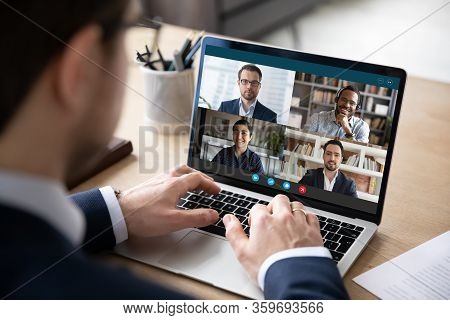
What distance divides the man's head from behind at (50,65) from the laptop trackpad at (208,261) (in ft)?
1.11

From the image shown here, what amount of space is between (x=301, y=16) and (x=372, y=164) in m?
3.07

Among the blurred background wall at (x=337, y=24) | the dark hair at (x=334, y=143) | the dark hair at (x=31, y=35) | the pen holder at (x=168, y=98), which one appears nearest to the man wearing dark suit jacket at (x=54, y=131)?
the dark hair at (x=31, y=35)

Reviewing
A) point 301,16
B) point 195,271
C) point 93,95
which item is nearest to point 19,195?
point 93,95

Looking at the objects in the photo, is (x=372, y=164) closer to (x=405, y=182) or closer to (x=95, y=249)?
(x=405, y=182)

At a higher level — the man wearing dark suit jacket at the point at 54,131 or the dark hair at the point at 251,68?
the dark hair at the point at 251,68

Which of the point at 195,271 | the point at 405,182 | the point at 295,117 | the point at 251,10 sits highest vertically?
the point at 251,10

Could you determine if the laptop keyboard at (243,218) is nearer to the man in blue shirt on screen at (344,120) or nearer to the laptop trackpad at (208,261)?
the laptop trackpad at (208,261)

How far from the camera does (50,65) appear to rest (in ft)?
1.54

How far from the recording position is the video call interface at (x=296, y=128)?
88 cm

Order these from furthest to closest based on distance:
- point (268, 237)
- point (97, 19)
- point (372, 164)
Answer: point (372, 164) → point (268, 237) → point (97, 19)

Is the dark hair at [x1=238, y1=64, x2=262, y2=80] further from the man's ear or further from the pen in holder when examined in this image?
the man's ear

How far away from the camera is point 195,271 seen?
0.78 meters

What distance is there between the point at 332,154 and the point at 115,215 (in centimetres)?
35

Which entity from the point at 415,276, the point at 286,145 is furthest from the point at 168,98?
the point at 415,276
